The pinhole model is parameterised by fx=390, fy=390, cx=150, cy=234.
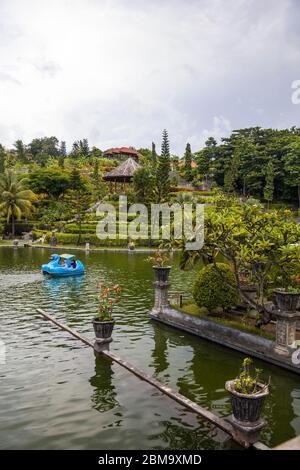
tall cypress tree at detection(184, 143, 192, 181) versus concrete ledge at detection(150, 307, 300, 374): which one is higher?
tall cypress tree at detection(184, 143, 192, 181)

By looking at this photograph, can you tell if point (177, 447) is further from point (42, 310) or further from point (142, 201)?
point (142, 201)

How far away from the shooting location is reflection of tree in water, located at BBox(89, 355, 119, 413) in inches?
365

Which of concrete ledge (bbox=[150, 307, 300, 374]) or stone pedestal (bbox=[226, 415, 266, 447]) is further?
concrete ledge (bbox=[150, 307, 300, 374])

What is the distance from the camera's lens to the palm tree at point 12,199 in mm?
60031

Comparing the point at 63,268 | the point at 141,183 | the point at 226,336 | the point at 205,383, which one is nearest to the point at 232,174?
the point at 141,183

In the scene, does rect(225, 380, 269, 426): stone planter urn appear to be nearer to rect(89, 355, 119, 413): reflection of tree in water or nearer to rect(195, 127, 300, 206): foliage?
rect(89, 355, 119, 413): reflection of tree in water

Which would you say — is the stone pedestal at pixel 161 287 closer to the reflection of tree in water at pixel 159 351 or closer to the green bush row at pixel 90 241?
the reflection of tree in water at pixel 159 351

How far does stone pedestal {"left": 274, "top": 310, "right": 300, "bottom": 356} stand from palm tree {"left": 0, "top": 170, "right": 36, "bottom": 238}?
53322 mm

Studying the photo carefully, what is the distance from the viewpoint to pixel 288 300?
1123 centimetres

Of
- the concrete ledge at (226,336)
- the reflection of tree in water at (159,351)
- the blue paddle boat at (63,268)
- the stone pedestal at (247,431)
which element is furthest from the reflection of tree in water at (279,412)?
the blue paddle boat at (63,268)

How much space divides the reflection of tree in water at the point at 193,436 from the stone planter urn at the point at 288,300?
14.7ft

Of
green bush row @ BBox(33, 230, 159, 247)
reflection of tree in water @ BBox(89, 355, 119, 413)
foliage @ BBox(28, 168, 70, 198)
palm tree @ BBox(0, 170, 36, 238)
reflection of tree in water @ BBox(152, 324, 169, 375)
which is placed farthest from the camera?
foliage @ BBox(28, 168, 70, 198)

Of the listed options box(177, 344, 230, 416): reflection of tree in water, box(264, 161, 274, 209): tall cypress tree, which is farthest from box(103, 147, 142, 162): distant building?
box(177, 344, 230, 416): reflection of tree in water

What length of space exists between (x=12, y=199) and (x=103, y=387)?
55.6 metres
